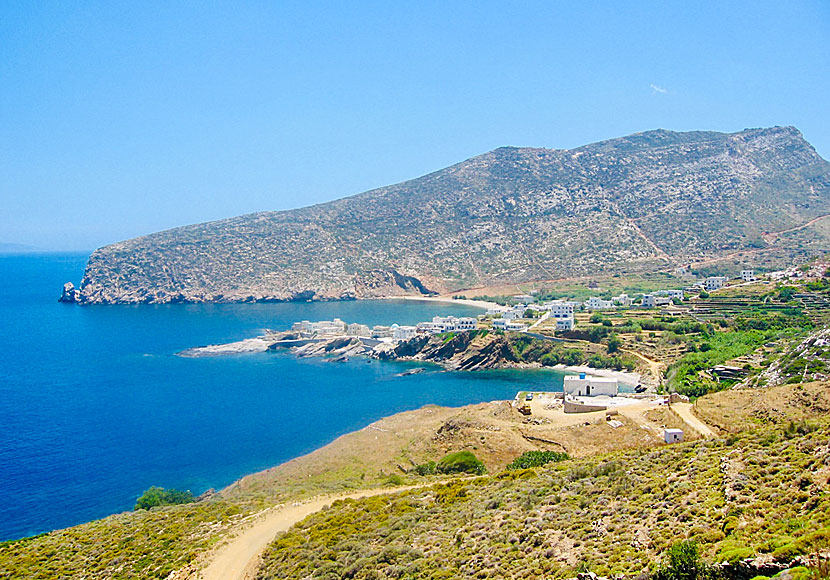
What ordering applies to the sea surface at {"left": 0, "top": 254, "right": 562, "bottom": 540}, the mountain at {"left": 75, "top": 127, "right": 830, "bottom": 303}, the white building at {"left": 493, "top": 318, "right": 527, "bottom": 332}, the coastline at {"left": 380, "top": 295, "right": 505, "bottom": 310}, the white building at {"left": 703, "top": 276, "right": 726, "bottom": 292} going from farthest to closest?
1. the mountain at {"left": 75, "top": 127, "right": 830, "bottom": 303}
2. the coastline at {"left": 380, "top": 295, "right": 505, "bottom": 310}
3. the white building at {"left": 703, "top": 276, "right": 726, "bottom": 292}
4. the white building at {"left": 493, "top": 318, "right": 527, "bottom": 332}
5. the sea surface at {"left": 0, "top": 254, "right": 562, "bottom": 540}

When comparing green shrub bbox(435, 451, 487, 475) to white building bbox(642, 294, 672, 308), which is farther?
white building bbox(642, 294, 672, 308)

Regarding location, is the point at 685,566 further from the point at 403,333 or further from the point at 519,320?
the point at 519,320

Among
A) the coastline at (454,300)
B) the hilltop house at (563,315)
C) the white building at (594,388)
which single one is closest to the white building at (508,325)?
the hilltop house at (563,315)

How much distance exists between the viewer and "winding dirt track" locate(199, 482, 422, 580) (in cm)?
1516

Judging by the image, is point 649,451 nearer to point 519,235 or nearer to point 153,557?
point 153,557

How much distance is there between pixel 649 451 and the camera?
54.1 feet

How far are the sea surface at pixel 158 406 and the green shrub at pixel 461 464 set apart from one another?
39.5ft

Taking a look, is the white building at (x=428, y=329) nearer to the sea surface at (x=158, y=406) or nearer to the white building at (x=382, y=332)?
the white building at (x=382, y=332)

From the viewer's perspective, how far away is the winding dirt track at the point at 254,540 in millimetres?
15156

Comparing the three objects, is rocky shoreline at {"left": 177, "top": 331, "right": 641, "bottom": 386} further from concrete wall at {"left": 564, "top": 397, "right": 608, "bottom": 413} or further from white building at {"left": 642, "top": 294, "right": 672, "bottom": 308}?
white building at {"left": 642, "top": 294, "right": 672, "bottom": 308}

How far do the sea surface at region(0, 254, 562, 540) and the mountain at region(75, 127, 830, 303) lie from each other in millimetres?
33149

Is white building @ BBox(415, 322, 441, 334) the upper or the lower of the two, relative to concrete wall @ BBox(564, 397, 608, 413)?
upper

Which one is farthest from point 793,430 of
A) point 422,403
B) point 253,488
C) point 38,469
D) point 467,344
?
point 467,344

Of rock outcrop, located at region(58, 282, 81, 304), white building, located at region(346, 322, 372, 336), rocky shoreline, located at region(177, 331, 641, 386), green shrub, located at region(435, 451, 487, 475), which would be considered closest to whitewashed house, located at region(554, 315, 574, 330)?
rocky shoreline, located at region(177, 331, 641, 386)
